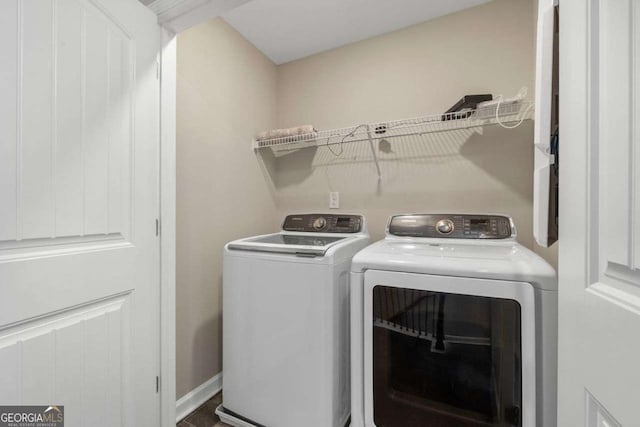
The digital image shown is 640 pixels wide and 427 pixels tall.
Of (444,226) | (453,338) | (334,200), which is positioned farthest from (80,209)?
(444,226)

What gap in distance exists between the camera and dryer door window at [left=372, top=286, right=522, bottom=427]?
0.97 meters

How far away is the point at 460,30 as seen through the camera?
1.75 m

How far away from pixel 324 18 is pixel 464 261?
1.83 m

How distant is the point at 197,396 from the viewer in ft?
5.29

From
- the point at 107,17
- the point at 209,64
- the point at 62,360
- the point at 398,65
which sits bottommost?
the point at 62,360

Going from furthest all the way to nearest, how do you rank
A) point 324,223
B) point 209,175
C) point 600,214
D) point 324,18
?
point 324,223 → point 324,18 → point 209,175 → point 600,214

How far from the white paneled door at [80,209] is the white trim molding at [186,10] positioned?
0.06 m

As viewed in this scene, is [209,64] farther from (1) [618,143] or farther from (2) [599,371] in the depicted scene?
(2) [599,371]

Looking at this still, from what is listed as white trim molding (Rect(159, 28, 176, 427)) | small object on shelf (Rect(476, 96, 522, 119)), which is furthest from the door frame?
small object on shelf (Rect(476, 96, 522, 119))

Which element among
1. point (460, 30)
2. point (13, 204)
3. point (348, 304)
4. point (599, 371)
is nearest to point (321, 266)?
point (348, 304)

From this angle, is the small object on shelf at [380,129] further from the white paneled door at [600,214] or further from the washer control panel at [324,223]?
the white paneled door at [600,214]

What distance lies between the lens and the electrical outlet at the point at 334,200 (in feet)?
7.02

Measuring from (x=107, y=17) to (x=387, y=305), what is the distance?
5.14ft

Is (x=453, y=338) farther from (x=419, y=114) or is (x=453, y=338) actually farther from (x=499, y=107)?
(x=419, y=114)
